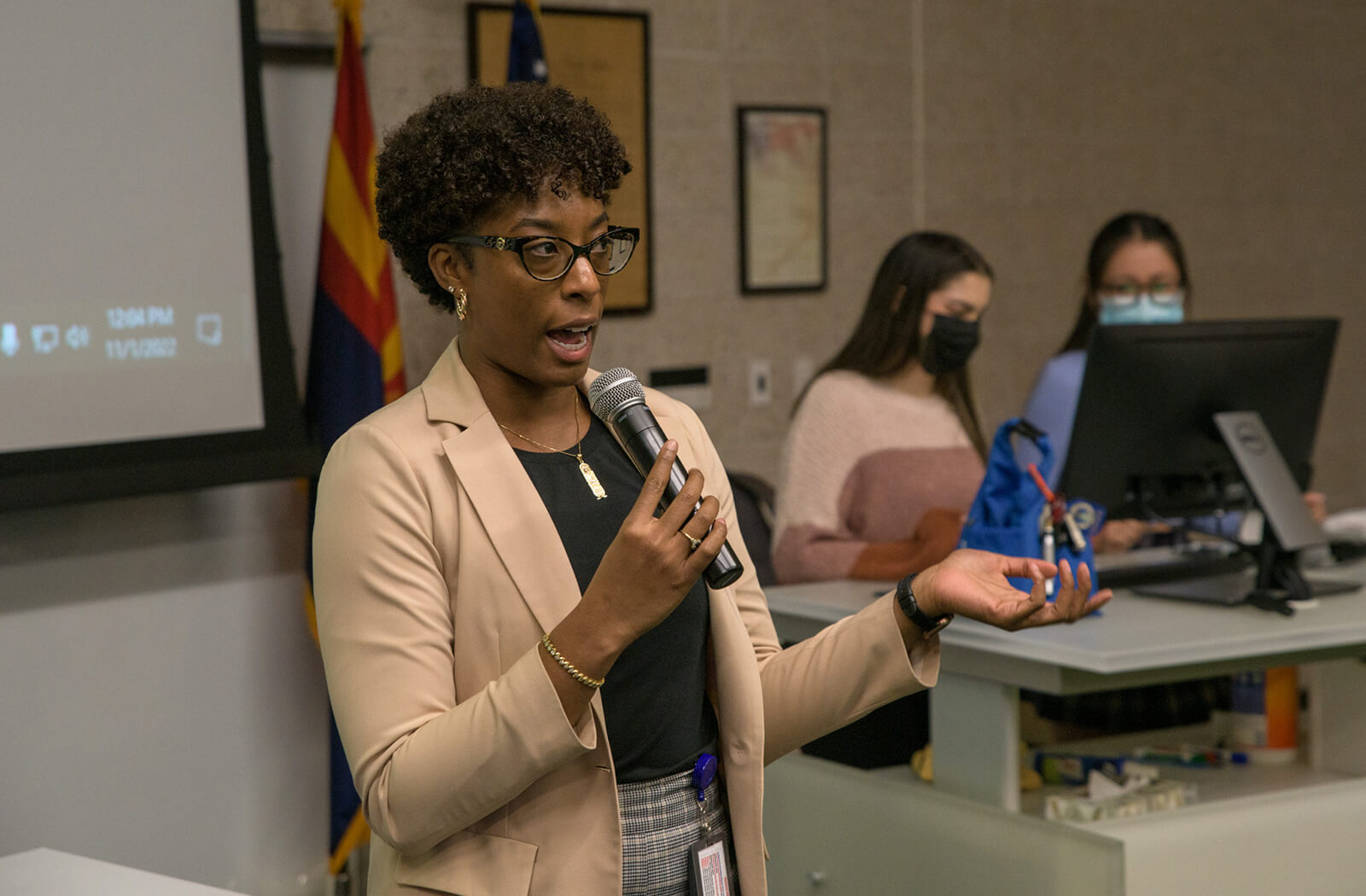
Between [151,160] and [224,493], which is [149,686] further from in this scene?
[151,160]

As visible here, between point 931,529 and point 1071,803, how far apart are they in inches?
23.6

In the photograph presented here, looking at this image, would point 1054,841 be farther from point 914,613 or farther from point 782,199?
point 782,199

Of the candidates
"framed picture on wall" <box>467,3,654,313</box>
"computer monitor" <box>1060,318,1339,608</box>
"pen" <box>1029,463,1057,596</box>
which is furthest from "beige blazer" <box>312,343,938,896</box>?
"framed picture on wall" <box>467,3,654,313</box>

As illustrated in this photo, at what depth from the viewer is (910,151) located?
4.43 meters

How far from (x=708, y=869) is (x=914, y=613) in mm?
326

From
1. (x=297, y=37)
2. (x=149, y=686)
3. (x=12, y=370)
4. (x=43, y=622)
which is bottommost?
(x=149, y=686)

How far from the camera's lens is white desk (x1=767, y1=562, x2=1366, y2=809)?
209 centimetres

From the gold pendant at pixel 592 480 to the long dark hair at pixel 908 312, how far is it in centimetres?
171

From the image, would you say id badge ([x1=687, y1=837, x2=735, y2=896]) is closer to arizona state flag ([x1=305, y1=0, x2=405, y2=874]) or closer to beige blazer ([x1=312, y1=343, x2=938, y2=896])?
beige blazer ([x1=312, y1=343, x2=938, y2=896])

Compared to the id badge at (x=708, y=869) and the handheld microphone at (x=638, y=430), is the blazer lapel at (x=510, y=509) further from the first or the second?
the id badge at (x=708, y=869)

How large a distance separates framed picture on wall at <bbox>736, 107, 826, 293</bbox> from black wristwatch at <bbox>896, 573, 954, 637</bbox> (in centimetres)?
277

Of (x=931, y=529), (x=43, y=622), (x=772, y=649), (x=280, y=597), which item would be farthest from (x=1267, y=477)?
(x=43, y=622)

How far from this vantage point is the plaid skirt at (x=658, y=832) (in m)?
1.31

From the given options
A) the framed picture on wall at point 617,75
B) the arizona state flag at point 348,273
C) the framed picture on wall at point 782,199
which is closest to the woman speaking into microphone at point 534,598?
the arizona state flag at point 348,273
